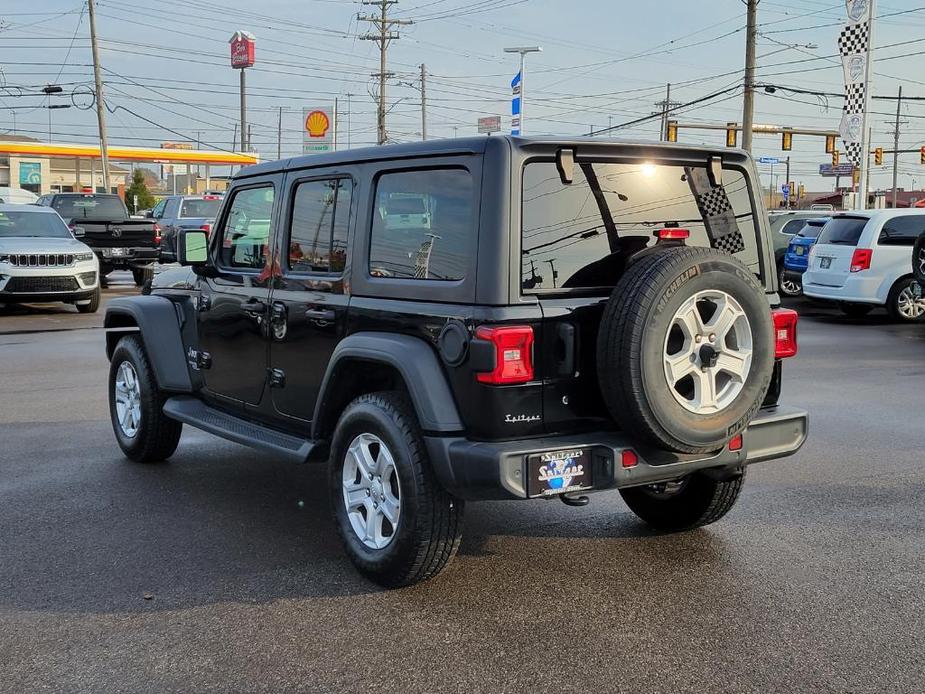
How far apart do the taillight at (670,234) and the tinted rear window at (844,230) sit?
40.1 feet

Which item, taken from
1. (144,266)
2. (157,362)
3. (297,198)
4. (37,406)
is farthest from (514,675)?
(144,266)

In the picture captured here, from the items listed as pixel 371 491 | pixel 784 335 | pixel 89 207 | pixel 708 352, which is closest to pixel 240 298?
pixel 371 491

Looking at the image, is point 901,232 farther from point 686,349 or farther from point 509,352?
point 509,352

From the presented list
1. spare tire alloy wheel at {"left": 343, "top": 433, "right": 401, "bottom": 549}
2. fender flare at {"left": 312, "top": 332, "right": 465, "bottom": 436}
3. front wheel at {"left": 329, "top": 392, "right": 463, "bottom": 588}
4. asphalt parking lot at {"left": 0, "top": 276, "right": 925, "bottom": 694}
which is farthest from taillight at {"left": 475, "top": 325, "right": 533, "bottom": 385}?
asphalt parking lot at {"left": 0, "top": 276, "right": 925, "bottom": 694}

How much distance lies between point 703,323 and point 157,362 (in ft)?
11.6

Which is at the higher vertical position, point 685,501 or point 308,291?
point 308,291

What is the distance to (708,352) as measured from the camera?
13.5 feet

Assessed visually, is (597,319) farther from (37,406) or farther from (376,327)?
(37,406)

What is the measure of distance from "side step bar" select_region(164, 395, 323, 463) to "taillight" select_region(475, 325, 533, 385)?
1251 millimetres

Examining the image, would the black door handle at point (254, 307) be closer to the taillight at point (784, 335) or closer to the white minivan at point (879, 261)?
the taillight at point (784, 335)

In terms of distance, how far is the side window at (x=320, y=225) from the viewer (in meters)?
4.88

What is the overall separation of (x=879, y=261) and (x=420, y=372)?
12981 mm

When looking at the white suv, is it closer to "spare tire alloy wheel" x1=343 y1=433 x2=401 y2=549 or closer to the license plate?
"spare tire alloy wheel" x1=343 y1=433 x2=401 y2=549

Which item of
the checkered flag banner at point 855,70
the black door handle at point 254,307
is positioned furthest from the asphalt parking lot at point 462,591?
the checkered flag banner at point 855,70
